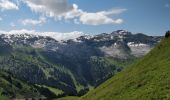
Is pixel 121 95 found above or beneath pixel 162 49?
beneath

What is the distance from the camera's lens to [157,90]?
167ft

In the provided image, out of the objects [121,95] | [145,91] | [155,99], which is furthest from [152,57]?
[155,99]

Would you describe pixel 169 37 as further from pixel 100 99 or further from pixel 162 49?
pixel 100 99

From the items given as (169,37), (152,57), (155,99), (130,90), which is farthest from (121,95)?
(169,37)

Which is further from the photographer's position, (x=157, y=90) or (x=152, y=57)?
(x=152, y=57)

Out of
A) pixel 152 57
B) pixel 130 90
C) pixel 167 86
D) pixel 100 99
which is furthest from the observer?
pixel 152 57

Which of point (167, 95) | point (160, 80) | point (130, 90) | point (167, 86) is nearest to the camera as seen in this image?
point (167, 95)

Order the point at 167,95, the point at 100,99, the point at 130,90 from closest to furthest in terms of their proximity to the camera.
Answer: the point at 167,95 → the point at 130,90 → the point at 100,99

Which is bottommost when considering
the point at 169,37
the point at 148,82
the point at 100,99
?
the point at 100,99

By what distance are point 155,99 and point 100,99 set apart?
2356 centimetres

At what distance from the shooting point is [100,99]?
6975cm

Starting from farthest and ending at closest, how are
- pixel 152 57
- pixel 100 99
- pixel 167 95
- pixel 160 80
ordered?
pixel 152 57 → pixel 100 99 → pixel 160 80 → pixel 167 95

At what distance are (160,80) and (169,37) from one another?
38799 mm

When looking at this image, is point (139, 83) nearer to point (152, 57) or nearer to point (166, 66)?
point (166, 66)
